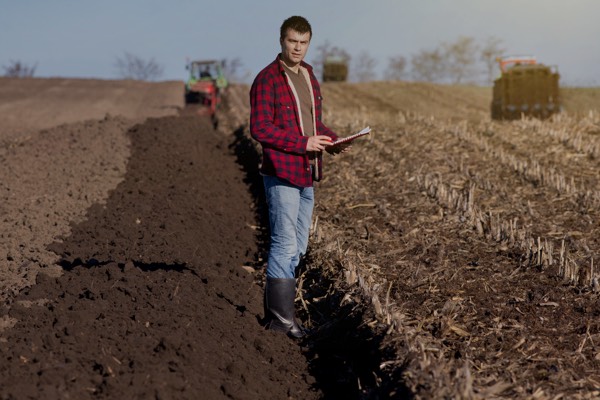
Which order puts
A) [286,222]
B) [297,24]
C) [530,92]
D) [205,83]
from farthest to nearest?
[205,83], [530,92], [286,222], [297,24]

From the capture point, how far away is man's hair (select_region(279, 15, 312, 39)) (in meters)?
4.74

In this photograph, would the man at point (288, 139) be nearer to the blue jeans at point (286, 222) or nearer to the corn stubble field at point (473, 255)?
the blue jeans at point (286, 222)

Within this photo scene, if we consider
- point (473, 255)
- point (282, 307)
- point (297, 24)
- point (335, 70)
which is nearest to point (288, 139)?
point (297, 24)

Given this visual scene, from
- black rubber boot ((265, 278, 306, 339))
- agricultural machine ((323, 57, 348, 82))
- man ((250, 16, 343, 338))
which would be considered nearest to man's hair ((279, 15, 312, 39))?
man ((250, 16, 343, 338))

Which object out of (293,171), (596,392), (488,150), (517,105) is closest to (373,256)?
(293,171)

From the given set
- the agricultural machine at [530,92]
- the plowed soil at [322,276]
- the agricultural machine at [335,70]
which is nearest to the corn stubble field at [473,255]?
the plowed soil at [322,276]

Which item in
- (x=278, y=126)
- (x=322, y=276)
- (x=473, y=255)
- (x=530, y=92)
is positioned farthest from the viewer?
(x=530, y=92)

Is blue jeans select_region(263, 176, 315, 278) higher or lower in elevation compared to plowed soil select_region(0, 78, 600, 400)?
higher

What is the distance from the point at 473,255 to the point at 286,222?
8.18ft

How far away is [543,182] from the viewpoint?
1016cm

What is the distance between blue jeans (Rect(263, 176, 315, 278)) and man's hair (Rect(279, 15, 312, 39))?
951mm

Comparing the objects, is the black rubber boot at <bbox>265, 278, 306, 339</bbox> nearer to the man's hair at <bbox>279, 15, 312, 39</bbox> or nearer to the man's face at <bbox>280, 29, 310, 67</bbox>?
the man's face at <bbox>280, 29, 310, 67</bbox>

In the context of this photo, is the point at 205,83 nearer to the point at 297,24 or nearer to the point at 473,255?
the point at 473,255

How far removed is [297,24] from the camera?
15.6 feet
